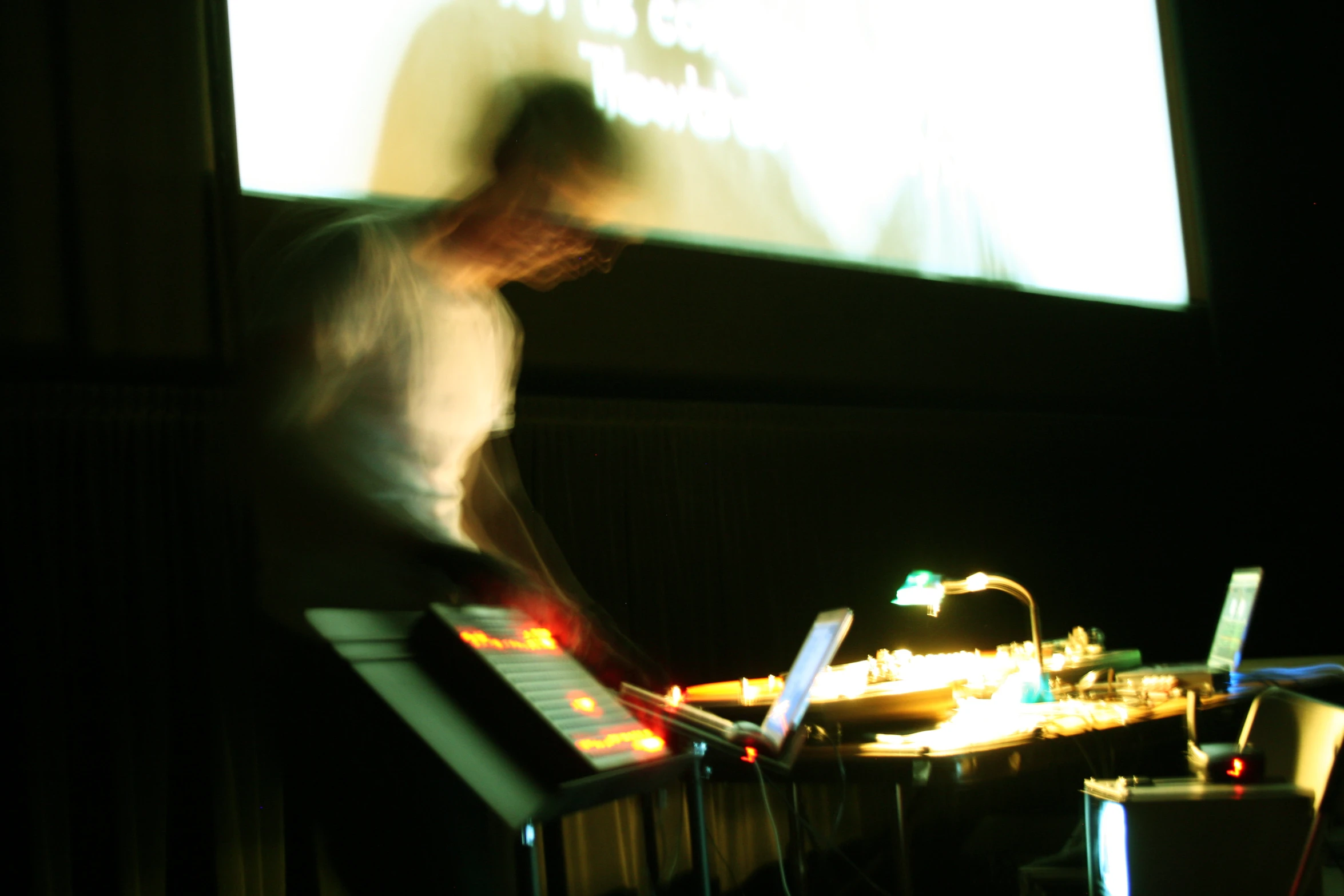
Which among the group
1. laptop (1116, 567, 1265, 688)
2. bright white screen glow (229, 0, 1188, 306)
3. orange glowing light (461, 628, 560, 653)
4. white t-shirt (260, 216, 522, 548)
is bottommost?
laptop (1116, 567, 1265, 688)

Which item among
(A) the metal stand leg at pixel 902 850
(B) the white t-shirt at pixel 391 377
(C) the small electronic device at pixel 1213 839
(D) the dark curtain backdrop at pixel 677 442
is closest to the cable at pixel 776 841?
(D) the dark curtain backdrop at pixel 677 442

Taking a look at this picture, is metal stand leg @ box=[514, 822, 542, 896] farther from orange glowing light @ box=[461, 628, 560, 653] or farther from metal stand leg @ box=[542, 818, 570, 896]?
metal stand leg @ box=[542, 818, 570, 896]

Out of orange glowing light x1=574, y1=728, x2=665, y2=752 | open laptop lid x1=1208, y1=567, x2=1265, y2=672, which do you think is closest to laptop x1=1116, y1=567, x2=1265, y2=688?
open laptop lid x1=1208, y1=567, x2=1265, y2=672

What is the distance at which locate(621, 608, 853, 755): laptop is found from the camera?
116 cm

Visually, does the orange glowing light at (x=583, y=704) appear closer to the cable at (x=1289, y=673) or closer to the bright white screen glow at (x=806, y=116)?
the bright white screen glow at (x=806, y=116)

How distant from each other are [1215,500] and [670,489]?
295cm

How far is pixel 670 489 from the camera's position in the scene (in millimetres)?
3648

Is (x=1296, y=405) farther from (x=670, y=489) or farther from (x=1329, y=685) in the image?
(x=670, y=489)

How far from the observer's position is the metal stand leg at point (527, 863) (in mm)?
878

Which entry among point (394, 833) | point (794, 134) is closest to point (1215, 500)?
point (794, 134)

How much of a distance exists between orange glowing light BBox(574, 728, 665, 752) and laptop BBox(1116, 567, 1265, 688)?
82.0 inches

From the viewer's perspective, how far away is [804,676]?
1.46 meters

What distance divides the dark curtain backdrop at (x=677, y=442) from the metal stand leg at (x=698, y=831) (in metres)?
1.72

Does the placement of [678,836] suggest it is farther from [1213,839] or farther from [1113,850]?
[1213,839]
